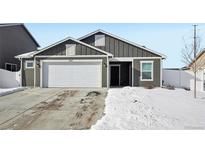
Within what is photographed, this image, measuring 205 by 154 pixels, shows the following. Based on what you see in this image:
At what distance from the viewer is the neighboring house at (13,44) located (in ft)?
60.4

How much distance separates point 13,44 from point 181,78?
40.1ft

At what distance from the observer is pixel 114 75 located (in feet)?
68.8

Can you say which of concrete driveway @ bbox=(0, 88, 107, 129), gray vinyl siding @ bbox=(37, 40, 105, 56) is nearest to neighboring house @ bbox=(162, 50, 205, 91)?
gray vinyl siding @ bbox=(37, 40, 105, 56)

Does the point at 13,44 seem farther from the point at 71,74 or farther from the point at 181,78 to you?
the point at 181,78

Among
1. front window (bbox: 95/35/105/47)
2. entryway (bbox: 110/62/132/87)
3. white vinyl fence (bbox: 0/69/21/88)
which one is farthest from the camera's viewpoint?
entryway (bbox: 110/62/132/87)

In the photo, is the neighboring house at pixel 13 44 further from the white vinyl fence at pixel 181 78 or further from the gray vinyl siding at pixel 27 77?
the white vinyl fence at pixel 181 78

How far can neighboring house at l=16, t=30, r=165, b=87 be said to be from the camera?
17625 millimetres

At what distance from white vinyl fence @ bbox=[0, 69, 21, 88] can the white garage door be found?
2.06 meters

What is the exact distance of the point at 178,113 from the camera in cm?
942

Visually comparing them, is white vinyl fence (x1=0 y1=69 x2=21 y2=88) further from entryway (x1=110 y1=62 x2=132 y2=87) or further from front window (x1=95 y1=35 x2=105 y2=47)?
entryway (x1=110 y1=62 x2=132 y2=87)
